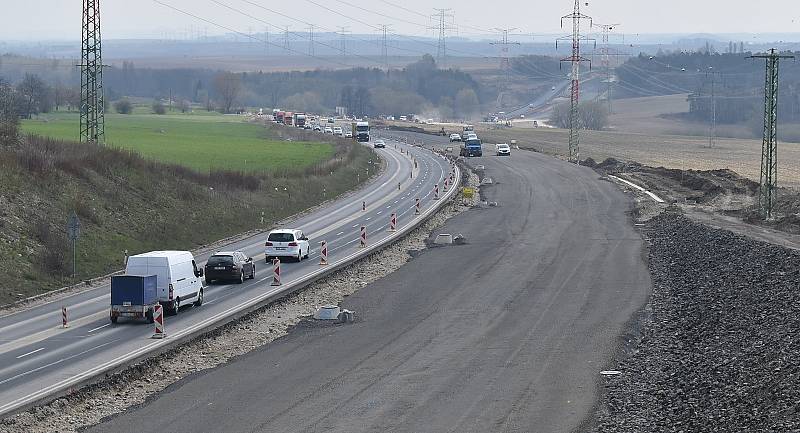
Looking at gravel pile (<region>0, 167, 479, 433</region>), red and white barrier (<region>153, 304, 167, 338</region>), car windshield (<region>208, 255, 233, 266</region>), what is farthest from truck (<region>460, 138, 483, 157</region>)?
red and white barrier (<region>153, 304, 167, 338</region>)

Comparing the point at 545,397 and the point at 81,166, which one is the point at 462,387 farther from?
the point at 81,166

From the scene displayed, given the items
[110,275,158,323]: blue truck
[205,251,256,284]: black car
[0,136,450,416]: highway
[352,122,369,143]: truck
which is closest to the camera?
[0,136,450,416]: highway

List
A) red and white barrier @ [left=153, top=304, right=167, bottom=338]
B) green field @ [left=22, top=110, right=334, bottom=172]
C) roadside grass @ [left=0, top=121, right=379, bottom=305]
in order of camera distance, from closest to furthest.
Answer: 1. red and white barrier @ [left=153, top=304, right=167, bottom=338]
2. roadside grass @ [left=0, top=121, right=379, bottom=305]
3. green field @ [left=22, top=110, right=334, bottom=172]

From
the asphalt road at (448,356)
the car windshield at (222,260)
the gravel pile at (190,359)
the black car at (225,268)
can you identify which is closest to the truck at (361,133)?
the asphalt road at (448,356)

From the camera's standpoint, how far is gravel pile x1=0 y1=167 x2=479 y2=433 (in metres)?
28.8

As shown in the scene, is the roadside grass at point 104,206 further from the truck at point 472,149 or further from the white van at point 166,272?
the truck at point 472,149

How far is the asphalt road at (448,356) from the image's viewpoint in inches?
1174

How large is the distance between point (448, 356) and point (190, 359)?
7.94 metres

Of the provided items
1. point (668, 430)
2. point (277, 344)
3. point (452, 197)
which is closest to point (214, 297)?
point (277, 344)

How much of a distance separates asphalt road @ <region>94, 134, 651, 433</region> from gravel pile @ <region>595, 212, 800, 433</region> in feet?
3.64

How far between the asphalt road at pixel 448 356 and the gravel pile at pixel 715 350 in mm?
1108

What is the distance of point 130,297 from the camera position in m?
41.1

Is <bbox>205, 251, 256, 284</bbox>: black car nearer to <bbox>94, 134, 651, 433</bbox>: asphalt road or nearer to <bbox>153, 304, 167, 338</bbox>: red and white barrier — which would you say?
<bbox>94, 134, 651, 433</bbox>: asphalt road

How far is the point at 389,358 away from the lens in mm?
37344
